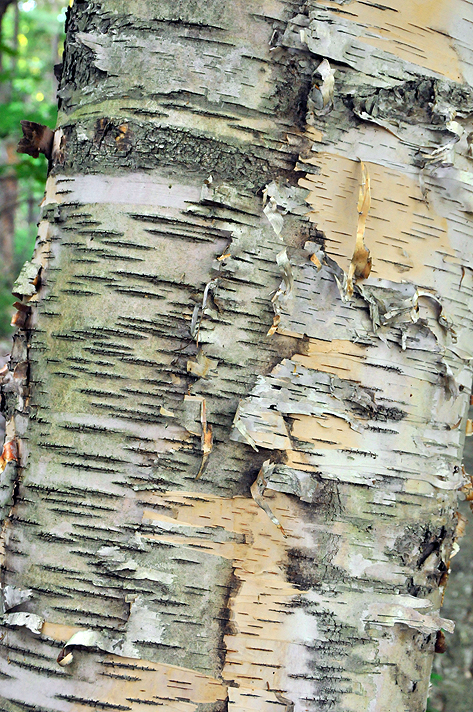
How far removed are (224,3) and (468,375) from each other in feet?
3.10

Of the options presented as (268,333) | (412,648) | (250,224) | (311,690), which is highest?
(250,224)

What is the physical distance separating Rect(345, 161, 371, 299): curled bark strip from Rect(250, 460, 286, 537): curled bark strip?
0.37 m

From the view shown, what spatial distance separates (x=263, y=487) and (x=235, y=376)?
217 millimetres

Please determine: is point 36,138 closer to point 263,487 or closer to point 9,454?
point 9,454

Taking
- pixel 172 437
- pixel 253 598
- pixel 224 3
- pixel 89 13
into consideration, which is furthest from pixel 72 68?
pixel 253 598

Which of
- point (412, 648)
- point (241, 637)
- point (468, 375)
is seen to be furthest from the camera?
point (468, 375)

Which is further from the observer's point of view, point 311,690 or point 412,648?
point 412,648

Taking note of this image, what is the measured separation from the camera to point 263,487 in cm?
→ 110

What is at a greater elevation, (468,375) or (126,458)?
(468,375)

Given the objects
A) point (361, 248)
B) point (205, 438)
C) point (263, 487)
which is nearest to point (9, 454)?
point (205, 438)

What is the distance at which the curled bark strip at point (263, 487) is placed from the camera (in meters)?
1.10

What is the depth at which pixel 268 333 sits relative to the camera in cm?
113

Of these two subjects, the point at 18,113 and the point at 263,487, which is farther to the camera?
the point at 18,113

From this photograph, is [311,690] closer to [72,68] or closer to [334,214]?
[334,214]
